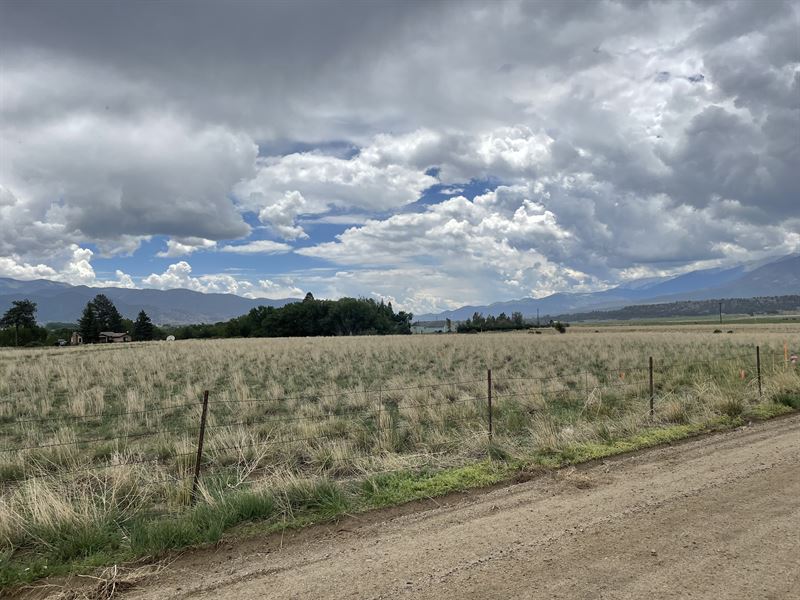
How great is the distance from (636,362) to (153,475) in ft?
75.2

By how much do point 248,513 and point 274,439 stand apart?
158 inches

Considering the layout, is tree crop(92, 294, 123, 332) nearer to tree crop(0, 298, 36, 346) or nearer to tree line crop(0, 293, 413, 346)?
tree line crop(0, 293, 413, 346)

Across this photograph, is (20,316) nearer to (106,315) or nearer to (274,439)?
(106,315)

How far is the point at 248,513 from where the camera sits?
5.98m

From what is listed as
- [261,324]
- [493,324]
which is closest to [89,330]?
[261,324]

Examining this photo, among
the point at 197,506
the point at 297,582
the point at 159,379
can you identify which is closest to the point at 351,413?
the point at 197,506

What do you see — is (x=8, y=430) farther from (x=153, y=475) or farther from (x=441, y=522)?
(x=441, y=522)

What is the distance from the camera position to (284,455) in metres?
9.03

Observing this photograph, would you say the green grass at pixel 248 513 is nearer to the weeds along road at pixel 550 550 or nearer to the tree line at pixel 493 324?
the weeds along road at pixel 550 550

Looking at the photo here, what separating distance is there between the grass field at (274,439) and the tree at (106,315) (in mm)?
112543

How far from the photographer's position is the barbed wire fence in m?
7.87

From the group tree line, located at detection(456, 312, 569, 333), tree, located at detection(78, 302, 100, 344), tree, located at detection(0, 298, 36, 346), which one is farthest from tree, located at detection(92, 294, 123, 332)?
tree line, located at detection(456, 312, 569, 333)

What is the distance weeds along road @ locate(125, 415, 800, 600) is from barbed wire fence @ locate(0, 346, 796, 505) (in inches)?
80.2

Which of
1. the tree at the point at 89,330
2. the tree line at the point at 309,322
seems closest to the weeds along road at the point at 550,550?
the tree line at the point at 309,322
